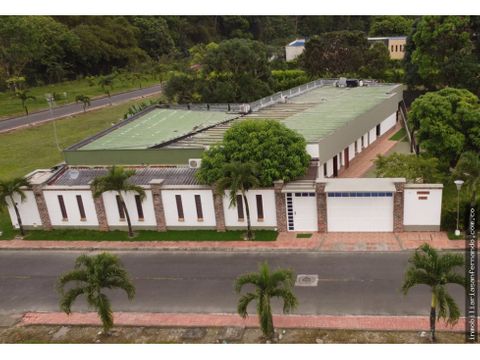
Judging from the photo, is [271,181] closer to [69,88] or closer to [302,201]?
[302,201]

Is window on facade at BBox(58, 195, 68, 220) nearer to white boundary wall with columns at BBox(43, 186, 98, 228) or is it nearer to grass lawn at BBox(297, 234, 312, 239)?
white boundary wall with columns at BBox(43, 186, 98, 228)

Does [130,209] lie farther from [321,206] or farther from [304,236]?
[321,206]

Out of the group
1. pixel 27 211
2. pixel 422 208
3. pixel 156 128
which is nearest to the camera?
pixel 422 208

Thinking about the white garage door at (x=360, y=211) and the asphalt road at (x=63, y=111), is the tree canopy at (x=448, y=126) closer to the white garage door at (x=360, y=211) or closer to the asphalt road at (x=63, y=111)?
the white garage door at (x=360, y=211)

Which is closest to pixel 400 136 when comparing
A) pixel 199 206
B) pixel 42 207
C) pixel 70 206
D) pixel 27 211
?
pixel 199 206

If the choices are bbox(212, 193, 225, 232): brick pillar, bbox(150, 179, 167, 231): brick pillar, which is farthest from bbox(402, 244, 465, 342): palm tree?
bbox(150, 179, 167, 231): brick pillar

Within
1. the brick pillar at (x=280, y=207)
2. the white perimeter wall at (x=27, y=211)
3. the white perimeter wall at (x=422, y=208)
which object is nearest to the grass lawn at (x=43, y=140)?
the white perimeter wall at (x=27, y=211)

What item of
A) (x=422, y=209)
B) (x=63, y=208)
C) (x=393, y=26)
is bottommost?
(x=422, y=209)
